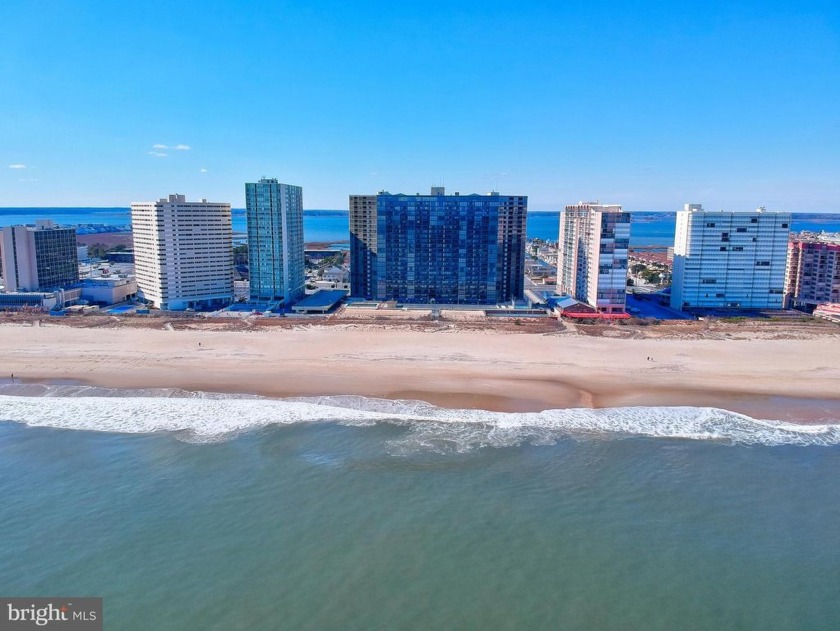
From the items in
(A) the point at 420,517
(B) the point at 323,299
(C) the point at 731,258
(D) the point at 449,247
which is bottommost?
(A) the point at 420,517

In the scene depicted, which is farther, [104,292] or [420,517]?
[104,292]

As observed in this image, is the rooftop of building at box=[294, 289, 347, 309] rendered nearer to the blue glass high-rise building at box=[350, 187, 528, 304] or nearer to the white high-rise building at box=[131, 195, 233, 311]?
the blue glass high-rise building at box=[350, 187, 528, 304]

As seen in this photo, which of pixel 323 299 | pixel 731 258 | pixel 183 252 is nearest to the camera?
pixel 183 252

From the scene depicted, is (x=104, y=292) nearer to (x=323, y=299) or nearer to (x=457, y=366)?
(x=323, y=299)

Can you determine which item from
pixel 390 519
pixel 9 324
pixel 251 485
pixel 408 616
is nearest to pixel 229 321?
pixel 9 324

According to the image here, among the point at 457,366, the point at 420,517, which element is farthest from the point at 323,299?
the point at 420,517

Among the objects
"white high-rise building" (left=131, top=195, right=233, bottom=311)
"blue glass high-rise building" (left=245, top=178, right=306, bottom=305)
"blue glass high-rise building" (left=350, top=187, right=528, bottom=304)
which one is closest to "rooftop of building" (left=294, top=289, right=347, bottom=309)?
"blue glass high-rise building" (left=245, top=178, right=306, bottom=305)
